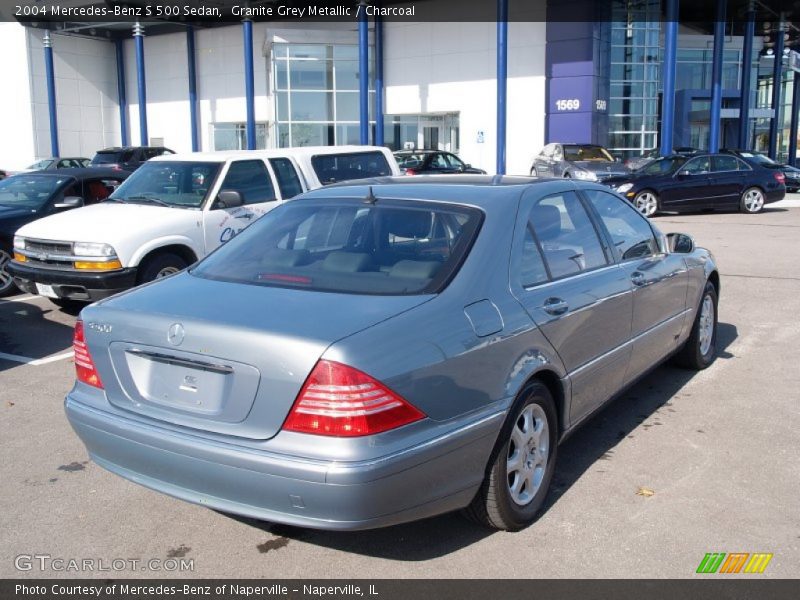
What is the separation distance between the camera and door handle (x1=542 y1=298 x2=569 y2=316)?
391cm

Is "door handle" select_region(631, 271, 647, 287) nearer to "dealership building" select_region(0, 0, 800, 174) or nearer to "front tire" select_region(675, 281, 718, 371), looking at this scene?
"front tire" select_region(675, 281, 718, 371)

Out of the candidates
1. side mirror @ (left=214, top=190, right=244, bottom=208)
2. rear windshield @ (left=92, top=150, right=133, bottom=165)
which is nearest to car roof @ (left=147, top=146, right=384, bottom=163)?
side mirror @ (left=214, top=190, right=244, bottom=208)

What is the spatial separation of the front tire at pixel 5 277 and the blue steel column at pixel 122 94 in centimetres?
3489

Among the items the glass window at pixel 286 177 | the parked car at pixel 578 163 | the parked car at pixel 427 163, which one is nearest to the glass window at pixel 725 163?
the parked car at pixel 578 163

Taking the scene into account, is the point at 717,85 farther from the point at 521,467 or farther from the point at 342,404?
the point at 342,404

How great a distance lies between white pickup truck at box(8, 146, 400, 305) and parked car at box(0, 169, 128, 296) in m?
1.28

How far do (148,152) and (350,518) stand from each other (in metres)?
24.7

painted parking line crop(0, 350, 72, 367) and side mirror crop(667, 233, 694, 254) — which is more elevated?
side mirror crop(667, 233, 694, 254)

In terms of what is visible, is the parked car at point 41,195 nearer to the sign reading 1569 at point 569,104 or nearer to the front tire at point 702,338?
the front tire at point 702,338

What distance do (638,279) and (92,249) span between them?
17.6 feet

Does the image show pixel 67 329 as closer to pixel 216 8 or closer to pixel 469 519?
pixel 469 519

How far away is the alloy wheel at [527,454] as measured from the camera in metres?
3.68
